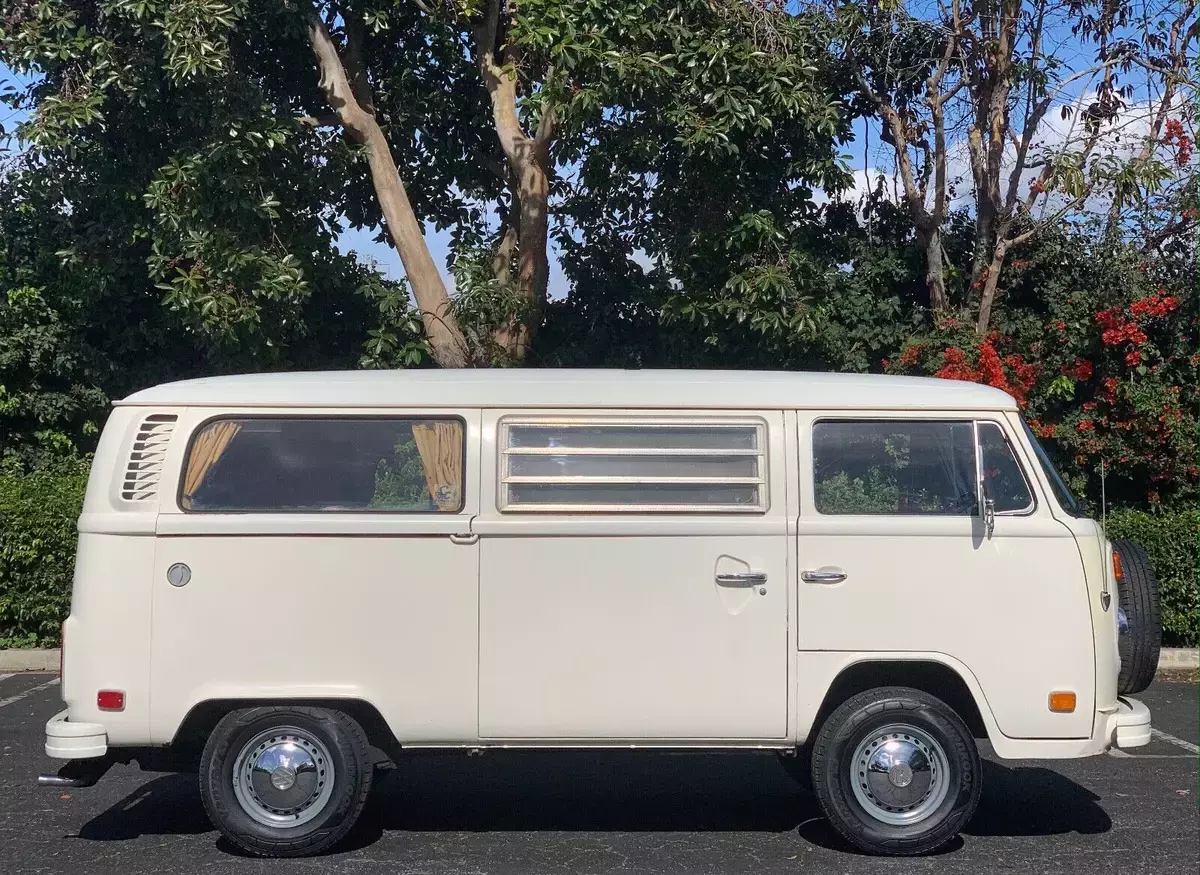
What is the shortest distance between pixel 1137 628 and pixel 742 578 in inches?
75.9

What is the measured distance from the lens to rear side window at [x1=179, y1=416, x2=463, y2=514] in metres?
5.68

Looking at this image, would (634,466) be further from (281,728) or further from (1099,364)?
(1099,364)

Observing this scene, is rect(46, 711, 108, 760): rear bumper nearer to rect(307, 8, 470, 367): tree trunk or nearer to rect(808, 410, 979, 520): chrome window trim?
rect(808, 410, 979, 520): chrome window trim

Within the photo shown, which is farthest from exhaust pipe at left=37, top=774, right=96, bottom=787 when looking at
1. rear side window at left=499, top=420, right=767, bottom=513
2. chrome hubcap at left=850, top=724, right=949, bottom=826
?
chrome hubcap at left=850, top=724, right=949, bottom=826

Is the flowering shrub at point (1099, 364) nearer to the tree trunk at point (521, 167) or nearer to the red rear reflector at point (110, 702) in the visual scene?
the tree trunk at point (521, 167)

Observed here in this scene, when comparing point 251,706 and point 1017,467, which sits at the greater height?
point 1017,467

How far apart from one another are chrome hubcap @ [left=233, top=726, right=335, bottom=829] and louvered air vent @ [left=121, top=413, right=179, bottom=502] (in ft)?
4.01

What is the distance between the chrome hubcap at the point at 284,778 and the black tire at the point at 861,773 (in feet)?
7.34

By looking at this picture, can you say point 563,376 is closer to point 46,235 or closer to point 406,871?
point 406,871

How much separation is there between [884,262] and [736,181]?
9.18 feet

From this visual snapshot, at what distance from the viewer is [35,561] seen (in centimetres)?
1073

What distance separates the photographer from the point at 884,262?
46.8 ft

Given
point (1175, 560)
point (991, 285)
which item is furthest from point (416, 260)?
point (1175, 560)

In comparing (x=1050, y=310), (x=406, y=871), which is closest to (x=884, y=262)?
(x=1050, y=310)
